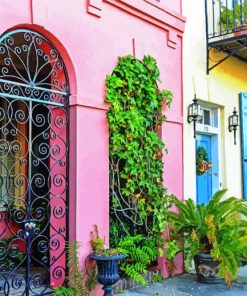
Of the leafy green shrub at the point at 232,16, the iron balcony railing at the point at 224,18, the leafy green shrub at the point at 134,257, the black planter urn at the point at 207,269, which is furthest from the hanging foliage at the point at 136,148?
the leafy green shrub at the point at 232,16

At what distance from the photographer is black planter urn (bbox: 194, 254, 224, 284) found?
5.86 m

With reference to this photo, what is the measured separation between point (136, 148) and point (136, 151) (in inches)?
1.7

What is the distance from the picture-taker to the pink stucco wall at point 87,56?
4.78m

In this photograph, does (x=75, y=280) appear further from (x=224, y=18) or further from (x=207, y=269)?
(x=224, y=18)

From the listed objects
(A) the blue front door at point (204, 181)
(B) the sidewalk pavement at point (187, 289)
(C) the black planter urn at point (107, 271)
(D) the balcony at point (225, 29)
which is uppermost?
(D) the balcony at point (225, 29)

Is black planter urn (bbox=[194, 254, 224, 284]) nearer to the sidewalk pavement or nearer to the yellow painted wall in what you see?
the sidewalk pavement

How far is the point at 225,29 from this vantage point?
25.1 feet

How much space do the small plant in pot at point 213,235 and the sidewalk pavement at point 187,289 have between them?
0.42ft

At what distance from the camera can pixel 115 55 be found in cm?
563

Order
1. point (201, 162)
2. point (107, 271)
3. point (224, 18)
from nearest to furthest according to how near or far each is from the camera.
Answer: point (107, 271) < point (201, 162) < point (224, 18)

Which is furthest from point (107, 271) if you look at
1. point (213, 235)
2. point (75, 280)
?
point (213, 235)

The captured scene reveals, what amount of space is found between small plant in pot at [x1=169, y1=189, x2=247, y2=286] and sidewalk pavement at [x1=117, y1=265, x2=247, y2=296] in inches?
5.0

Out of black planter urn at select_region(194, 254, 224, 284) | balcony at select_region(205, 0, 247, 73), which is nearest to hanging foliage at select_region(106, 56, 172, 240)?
black planter urn at select_region(194, 254, 224, 284)

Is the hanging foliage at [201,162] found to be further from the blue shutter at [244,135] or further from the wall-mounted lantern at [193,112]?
the blue shutter at [244,135]
